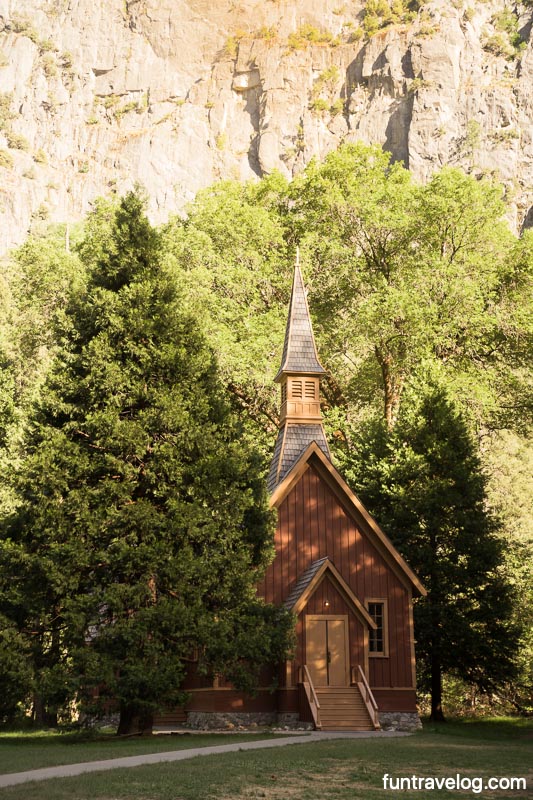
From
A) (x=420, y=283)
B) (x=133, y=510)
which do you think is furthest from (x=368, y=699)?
(x=420, y=283)

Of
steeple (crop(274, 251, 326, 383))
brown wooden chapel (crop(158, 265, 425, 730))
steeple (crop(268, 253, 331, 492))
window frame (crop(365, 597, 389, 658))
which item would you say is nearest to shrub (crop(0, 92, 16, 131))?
steeple (crop(274, 251, 326, 383))

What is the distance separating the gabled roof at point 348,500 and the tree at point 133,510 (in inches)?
164

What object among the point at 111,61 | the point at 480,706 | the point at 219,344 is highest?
the point at 111,61

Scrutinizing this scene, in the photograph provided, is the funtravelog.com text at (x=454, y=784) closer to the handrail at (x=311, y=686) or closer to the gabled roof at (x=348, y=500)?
the handrail at (x=311, y=686)

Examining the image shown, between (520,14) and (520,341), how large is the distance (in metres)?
122

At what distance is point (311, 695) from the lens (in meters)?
20.0

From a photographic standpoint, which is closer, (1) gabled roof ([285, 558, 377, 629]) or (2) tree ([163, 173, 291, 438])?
(1) gabled roof ([285, 558, 377, 629])

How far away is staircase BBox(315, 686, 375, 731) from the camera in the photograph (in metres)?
19.7

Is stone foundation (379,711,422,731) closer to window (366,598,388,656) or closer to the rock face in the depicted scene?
window (366,598,388,656)

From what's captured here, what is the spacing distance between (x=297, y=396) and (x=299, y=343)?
192 centimetres

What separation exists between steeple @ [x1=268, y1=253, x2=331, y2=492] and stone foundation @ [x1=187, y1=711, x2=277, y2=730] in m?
5.80

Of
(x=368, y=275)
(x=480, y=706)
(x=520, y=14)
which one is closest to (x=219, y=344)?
(x=368, y=275)

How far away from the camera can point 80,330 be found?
17984 mm

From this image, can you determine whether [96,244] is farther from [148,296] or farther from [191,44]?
[191,44]
